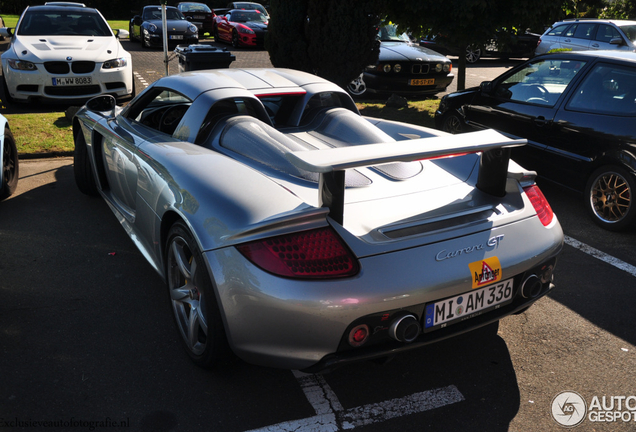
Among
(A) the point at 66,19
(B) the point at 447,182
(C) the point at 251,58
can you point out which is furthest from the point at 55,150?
(C) the point at 251,58

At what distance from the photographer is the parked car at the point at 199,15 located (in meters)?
23.8

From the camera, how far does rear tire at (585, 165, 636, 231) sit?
433 centimetres

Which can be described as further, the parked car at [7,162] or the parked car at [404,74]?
the parked car at [404,74]

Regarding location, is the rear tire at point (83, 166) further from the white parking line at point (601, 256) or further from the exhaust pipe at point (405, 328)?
the white parking line at point (601, 256)

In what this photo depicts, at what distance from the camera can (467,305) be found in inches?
92.6

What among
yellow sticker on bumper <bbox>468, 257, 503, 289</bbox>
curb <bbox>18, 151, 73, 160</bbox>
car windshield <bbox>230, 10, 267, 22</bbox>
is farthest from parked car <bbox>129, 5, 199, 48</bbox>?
yellow sticker on bumper <bbox>468, 257, 503, 289</bbox>

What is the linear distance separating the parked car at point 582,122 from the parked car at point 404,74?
4644mm

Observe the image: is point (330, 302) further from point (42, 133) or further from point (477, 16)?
point (477, 16)

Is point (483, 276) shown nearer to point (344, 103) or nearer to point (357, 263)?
point (357, 263)

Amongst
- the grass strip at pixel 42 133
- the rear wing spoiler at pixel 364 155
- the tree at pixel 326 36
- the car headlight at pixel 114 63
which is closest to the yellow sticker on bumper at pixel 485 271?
the rear wing spoiler at pixel 364 155

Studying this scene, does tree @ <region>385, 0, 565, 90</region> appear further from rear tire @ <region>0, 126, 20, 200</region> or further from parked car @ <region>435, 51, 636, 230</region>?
rear tire @ <region>0, 126, 20, 200</region>

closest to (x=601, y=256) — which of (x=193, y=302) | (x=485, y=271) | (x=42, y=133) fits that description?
(x=485, y=271)

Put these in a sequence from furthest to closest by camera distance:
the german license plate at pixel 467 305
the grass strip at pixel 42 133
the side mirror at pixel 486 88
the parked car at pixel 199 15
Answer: the parked car at pixel 199 15 → the grass strip at pixel 42 133 → the side mirror at pixel 486 88 → the german license plate at pixel 467 305

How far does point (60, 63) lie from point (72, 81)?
324mm
